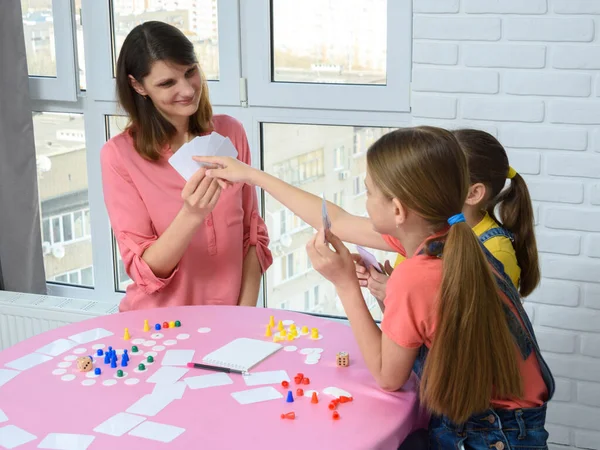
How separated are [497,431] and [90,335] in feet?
3.35

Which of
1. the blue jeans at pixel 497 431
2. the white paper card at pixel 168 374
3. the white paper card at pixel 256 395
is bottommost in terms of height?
the blue jeans at pixel 497 431

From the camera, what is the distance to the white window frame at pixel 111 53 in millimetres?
3129

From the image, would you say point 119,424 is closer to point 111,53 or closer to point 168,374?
point 168,374

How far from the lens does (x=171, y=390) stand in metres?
1.74

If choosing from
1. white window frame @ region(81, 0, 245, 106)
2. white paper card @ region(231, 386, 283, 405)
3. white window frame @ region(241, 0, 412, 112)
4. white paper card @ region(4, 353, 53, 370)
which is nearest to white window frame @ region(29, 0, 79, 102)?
white window frame @ region(81, 0, 245, 106)

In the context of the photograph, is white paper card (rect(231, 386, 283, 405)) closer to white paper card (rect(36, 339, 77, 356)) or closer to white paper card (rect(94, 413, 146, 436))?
white paper card (rect(94, 413, 146, 436))

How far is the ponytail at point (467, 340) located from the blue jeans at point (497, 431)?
61mm

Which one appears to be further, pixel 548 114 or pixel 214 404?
pixel 548 114

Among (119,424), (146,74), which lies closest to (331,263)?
A: (119,424)

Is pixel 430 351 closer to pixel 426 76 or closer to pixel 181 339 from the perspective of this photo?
pixel 181 339

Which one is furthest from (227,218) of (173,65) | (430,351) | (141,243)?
(430,351)

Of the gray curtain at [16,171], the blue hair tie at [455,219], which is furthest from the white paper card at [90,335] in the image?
the gray curtain at [16,171]

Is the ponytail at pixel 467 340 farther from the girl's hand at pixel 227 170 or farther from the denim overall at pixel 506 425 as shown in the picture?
the girl's hand at pixel 227 170

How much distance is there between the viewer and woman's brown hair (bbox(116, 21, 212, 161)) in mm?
2332
